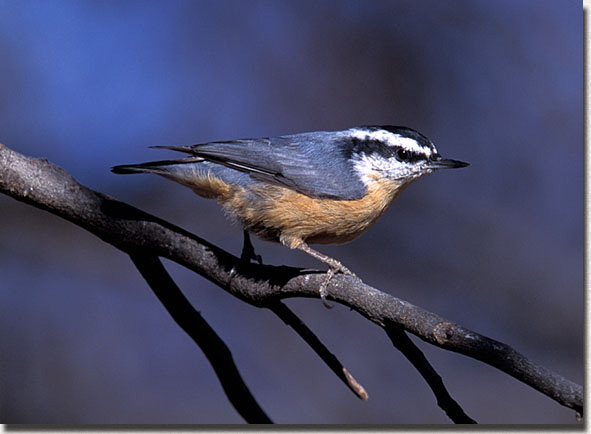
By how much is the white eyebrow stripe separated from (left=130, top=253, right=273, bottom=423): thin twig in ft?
2.39

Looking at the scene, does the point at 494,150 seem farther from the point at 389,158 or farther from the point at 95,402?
the point at 95,402

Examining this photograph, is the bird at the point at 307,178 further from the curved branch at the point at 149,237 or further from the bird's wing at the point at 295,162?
the curved branch at the point at 149,237

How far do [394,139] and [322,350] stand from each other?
2.20ft

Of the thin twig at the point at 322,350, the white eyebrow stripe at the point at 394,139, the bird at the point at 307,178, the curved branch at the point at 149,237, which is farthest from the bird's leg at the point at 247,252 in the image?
the white eyebrow stripe at the point at 394,139

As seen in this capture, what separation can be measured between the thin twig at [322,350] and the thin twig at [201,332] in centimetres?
25

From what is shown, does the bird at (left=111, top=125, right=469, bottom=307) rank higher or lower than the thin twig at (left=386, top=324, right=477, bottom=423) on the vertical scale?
higher

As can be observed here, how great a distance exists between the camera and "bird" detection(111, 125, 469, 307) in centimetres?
186

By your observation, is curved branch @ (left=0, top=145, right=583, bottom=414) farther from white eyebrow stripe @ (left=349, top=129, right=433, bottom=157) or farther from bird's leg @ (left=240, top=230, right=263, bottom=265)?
white eyebrow stripe @ (left=349, top=129, right=433, bottom=157)

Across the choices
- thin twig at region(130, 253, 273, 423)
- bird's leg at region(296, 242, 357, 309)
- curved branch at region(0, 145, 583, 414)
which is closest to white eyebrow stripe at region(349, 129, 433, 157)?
bird's leg at region(296, 242, 357, 309)

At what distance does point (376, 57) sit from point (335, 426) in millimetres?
1464

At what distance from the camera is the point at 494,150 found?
2.46 m

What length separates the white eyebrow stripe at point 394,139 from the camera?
188 cm

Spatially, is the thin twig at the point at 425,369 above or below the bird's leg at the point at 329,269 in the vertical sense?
below

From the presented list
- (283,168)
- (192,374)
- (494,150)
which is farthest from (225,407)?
(494,150)
